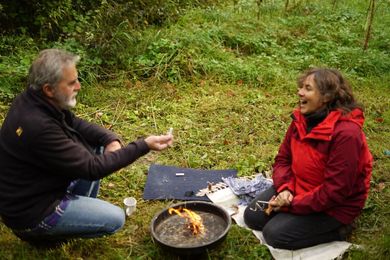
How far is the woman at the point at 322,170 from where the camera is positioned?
3.22 metres

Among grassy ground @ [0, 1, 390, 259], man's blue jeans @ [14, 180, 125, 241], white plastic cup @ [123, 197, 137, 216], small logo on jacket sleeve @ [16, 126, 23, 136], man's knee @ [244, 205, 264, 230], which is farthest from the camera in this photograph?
white plastic cup @ [123, 197, 137, 216]

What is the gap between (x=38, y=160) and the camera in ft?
9.48

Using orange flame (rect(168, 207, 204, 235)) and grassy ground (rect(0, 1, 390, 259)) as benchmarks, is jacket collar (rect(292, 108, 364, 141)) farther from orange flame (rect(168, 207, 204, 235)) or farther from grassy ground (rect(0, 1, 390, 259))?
orange flame (rect(168, 207, 204, 235))

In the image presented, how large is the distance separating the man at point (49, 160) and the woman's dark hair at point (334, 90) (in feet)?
3.94

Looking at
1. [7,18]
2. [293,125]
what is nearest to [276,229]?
[293,125]

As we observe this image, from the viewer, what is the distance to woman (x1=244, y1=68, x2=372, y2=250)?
3.22 m

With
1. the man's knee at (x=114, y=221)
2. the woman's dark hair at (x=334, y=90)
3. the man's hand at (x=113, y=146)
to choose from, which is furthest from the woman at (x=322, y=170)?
the man's hand at (x=113, y=146)

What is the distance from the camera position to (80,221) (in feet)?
10.2

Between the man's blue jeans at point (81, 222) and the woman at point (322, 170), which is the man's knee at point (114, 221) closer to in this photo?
the man's blue jeans at point (81, 222)

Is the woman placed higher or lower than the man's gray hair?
lower

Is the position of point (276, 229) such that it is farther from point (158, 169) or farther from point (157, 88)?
point (157, 88)

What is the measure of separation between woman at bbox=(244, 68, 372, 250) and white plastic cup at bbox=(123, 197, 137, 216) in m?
1.14

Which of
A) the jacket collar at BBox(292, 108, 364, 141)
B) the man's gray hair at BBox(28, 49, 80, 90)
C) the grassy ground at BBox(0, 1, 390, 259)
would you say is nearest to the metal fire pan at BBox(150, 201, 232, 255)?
the grassy ground at BBox(0, 1, 390, 259)

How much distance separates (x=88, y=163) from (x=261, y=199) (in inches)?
60.6
